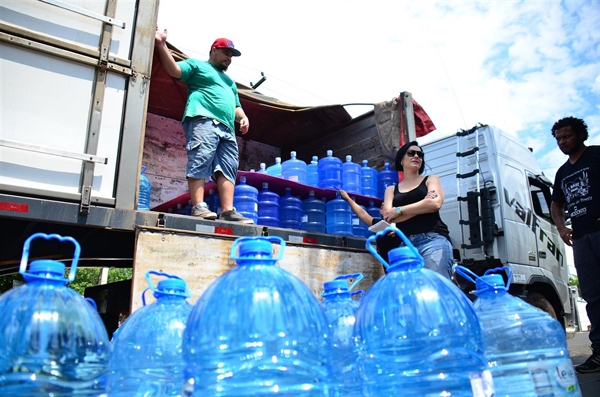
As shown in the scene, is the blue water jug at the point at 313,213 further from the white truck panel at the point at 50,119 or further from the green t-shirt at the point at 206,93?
the white truck panel at the point at 50,119

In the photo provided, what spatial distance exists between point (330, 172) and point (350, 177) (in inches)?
15.3

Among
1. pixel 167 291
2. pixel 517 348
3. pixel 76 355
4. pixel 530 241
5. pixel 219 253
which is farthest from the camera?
pixel 530 241

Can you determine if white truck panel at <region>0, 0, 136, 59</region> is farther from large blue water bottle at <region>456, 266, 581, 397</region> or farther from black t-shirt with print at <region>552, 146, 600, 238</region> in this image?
black t-shirt with print at <region>552, 146, 600, 238</region>

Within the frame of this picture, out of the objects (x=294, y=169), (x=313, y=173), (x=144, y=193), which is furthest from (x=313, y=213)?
(x=144, y=193)

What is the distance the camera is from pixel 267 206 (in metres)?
5.52

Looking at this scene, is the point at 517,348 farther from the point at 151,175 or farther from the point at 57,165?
the point at 151,175

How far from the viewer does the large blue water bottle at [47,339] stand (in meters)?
1.45

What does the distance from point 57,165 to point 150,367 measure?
74.9 inches

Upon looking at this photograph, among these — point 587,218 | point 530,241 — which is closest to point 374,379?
point 587,218

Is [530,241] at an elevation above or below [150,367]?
above

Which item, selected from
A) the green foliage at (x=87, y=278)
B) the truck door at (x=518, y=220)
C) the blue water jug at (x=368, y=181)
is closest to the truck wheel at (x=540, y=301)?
the truck door at (x=518, y=220)

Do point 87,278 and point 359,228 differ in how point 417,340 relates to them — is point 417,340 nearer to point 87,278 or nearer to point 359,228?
point 359,228

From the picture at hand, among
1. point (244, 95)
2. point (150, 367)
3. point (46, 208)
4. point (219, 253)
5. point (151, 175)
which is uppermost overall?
point (244, 95)

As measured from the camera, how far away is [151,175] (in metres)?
6.58
